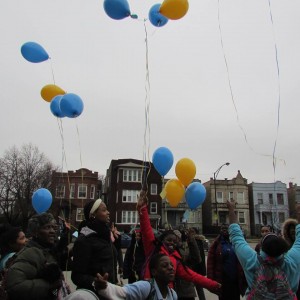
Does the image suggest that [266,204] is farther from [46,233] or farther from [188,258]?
[46,233]

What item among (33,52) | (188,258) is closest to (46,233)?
(188,258)

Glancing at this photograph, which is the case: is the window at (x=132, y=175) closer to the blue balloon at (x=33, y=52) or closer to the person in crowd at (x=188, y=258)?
the blue balloon at (x=33, y=52)

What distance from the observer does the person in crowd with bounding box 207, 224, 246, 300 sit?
17.2 feet

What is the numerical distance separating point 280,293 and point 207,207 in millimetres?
49083

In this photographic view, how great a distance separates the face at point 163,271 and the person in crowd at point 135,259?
2599 mm

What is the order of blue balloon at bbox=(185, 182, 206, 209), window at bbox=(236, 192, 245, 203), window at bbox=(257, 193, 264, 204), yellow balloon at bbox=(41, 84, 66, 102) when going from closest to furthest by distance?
1. yellow balloon at bbox=(41, 84, 66, 102)
2. blue balloon at bbox=(185, 182, 206, 209)
3. window at bbox=(236, 192, 245, 203)
4. window at bbox=(257, 193, 264, 204)

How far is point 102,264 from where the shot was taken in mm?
3232

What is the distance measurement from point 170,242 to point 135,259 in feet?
6.42

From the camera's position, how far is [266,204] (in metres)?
49.7

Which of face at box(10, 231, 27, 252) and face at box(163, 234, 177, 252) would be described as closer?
face at box(10, 231, 27, 252)

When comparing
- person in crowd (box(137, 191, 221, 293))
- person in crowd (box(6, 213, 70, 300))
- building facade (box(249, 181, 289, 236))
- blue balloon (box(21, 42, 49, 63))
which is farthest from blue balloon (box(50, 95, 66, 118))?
building facade (box(249, 181, 289, 236))

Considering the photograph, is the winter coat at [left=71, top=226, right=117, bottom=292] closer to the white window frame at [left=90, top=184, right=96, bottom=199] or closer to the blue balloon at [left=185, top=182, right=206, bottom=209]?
the blue balloon at [left=185, top=182, right=206, bottom=209]

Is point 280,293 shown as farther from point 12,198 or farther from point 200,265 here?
point 12,198

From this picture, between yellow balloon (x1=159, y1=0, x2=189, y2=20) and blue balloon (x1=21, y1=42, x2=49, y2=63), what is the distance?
2684 millimetres
